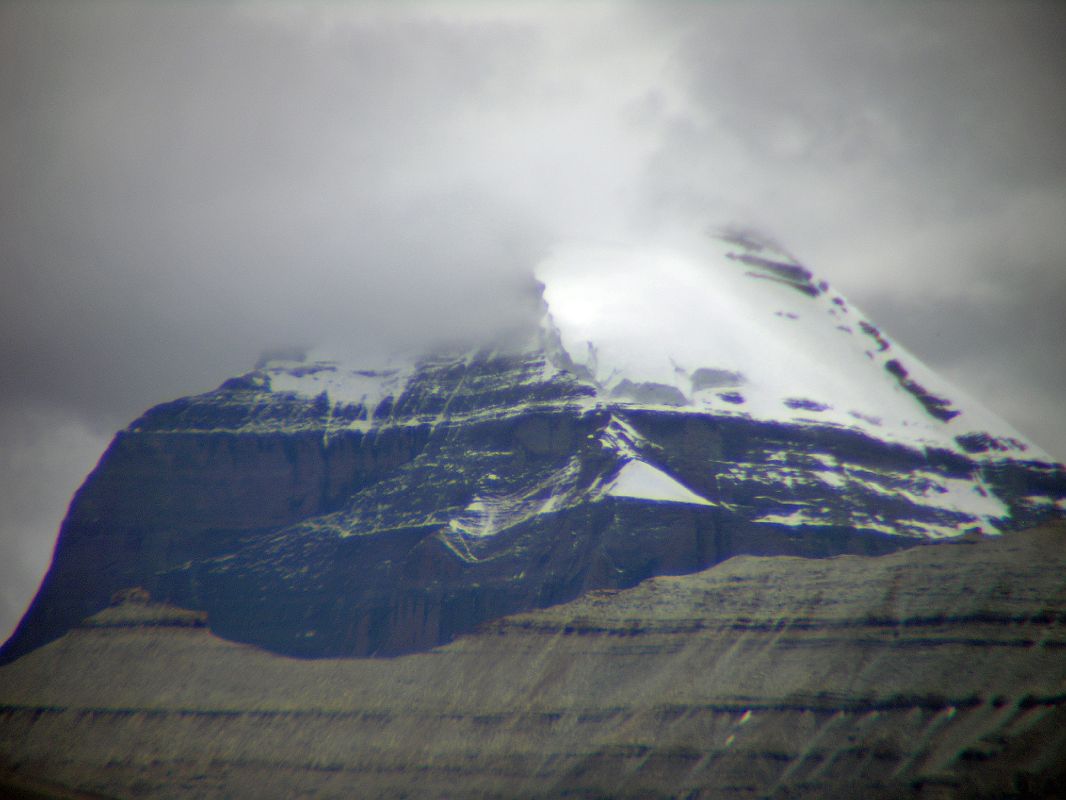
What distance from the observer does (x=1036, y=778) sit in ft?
436

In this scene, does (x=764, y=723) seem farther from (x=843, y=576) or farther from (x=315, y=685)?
(x=315, y=685)

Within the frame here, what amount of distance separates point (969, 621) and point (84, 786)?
380ft

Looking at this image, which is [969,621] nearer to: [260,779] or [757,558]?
[757,558]

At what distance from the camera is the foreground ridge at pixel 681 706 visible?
146625 millimetres

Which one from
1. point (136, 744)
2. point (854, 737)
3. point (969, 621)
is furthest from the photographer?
point (136, 744)

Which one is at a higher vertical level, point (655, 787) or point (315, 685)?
point (315, 685)

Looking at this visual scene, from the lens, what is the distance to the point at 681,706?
164m

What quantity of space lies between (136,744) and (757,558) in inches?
3563

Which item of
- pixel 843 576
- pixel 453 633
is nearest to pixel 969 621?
pixel 843 576

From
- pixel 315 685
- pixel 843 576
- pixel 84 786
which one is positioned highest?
pixel 843 576

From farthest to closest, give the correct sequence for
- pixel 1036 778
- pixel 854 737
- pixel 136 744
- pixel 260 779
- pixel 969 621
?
pixel 136 744, pixel 260 779, pixel 969 621, pixel 854 737, pixel 1036 778

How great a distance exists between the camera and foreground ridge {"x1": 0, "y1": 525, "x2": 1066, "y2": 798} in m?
147

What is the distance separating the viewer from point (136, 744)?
189875 millimetres

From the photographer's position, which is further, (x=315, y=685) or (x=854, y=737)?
(x=315, y=685)
